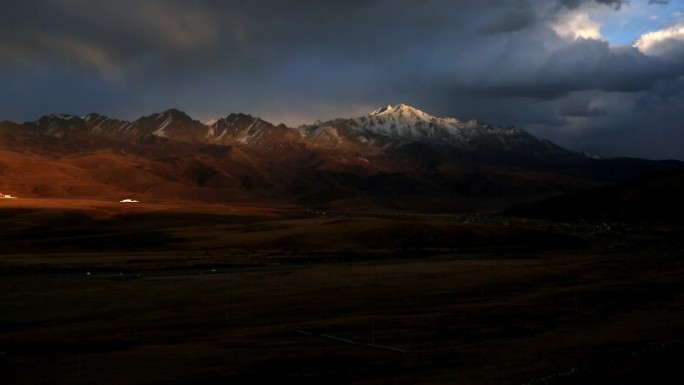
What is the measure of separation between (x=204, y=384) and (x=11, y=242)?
7937 centimetres

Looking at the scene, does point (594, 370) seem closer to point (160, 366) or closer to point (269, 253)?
point (160, 366)

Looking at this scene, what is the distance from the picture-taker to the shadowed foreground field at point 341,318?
23.0 meters

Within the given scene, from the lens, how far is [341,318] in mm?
34594

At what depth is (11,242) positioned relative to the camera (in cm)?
9094

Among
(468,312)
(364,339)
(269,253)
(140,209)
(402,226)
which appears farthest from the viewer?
(140,209)

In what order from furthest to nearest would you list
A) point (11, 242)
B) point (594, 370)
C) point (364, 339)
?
point (11, 242)
point (364, 339)
point (594, 370)

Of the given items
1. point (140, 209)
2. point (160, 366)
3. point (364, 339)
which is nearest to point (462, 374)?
point (364, 339)

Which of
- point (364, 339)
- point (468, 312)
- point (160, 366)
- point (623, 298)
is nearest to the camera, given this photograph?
point (160, 366)

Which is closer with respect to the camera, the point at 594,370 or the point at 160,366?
the point at 594,370

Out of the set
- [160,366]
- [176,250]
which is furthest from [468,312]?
[176,250]

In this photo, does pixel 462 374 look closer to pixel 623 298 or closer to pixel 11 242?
pixel 623 298

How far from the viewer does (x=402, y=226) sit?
10181 cm

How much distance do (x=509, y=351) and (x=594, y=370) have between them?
413 centimetres

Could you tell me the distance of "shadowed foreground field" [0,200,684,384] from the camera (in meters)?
23.0
